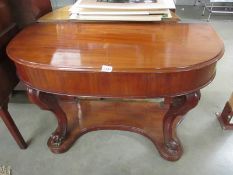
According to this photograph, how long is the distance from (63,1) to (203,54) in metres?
3.24

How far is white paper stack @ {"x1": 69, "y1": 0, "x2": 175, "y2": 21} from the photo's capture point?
97cm

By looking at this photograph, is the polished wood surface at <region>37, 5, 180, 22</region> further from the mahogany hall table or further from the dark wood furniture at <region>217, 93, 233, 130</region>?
the dark wood furniture at <region>217, 93, 233, 130</region>

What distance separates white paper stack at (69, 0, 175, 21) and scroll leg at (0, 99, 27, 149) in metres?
0.57

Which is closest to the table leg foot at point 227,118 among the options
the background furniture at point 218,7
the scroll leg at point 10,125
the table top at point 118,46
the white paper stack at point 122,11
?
the table top at point 118,46

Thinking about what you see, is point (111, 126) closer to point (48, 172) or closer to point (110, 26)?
point (48, 172)

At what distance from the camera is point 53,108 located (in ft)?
3.39

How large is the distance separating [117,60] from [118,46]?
0.35ft

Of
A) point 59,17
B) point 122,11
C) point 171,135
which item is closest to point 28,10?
point 59,17

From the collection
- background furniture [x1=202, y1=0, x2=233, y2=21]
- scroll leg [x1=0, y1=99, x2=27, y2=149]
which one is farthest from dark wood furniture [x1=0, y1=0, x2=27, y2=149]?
background furniture [x1=202, y1=0, x2=233, y2=21]

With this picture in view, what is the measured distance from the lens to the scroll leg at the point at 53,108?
902 mm

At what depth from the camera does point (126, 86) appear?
0.75m

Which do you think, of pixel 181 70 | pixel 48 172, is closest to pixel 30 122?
pixel 48 172

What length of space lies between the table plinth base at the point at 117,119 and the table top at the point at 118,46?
0.24 metres

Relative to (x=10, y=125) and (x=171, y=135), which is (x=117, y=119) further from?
(x=10, y=125)
